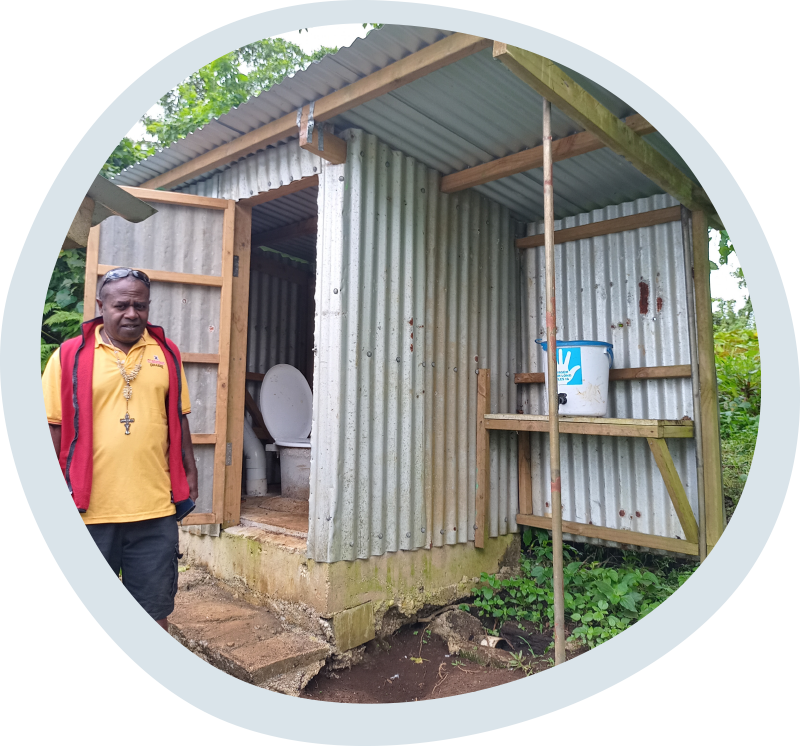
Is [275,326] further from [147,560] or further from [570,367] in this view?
[147,560]

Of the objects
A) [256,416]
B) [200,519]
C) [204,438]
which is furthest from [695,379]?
[256,416]

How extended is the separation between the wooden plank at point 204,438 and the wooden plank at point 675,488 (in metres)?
3.23

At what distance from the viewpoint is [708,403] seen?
4477mm

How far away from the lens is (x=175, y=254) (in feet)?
14.9

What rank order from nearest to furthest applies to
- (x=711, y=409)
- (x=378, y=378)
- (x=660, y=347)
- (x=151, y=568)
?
(x=151, y=568) → (x=378, y=378) → (x=711, y=409) → (x=660, y=347)

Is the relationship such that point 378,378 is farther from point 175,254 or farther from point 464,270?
point 175,254

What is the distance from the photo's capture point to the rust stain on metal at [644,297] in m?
4.99

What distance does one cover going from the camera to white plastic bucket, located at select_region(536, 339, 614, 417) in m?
4.60

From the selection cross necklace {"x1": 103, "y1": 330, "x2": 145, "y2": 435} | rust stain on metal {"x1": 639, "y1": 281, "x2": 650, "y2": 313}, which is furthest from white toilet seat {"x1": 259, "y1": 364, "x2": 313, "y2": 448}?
rust stain on metal {"x1": 639, "y1": 281, "x2": 650, "y2": 313}

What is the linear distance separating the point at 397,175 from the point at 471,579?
3.28 meters

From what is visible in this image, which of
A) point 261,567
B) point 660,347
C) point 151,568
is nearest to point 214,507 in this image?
point 261,567

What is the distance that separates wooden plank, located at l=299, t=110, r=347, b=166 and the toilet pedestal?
2.68 meters

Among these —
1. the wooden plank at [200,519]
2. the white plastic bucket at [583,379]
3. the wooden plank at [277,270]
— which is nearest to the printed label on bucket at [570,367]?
the white plastic bucket at [583,379]

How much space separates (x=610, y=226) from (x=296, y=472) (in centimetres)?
360
